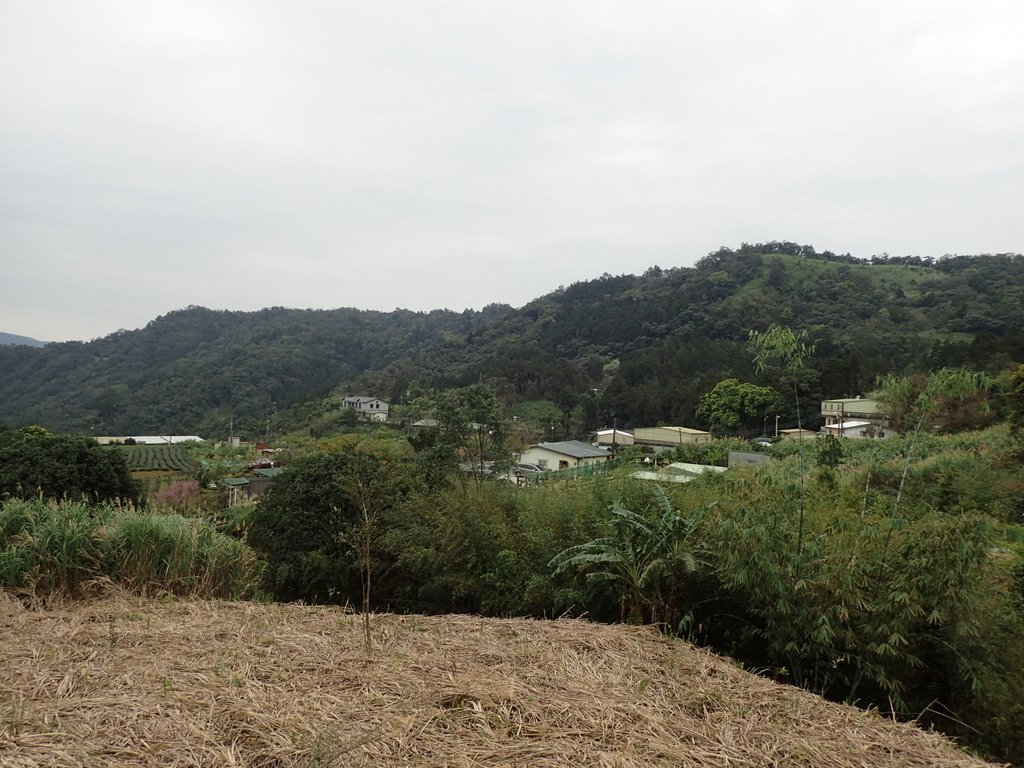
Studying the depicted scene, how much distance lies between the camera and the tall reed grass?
445 centimetres

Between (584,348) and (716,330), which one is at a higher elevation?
(716,330)

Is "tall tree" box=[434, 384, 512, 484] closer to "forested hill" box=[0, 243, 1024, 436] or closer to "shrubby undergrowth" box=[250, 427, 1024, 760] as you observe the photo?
"shrubby undergrowth" box=[250, 427, 1024, 760]

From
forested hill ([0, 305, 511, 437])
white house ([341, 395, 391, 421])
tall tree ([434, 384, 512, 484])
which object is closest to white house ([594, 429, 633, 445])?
white house ([341, 395, 391, 421])

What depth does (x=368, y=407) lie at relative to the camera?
55625 mm

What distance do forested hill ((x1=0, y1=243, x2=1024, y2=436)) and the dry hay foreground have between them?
28427 mm

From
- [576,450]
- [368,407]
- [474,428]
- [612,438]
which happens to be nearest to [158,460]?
[576,450]

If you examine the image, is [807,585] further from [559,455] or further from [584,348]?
[584,348]

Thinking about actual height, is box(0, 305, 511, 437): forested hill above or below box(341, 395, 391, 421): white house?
above

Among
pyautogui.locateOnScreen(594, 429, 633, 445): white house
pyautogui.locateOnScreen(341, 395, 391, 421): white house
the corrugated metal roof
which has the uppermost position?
pyautogui.locateOnScreen(341, 395, 391, 421): white house

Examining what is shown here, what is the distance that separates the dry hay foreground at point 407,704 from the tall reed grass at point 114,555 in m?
1.15

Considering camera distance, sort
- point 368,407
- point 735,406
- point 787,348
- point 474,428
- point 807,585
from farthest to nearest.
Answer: point 368,407
point 735,406
point 474,428
point 787,348
point 807,585

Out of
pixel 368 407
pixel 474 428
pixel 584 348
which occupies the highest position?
pixel 584 348

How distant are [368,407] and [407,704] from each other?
54888 millimetres

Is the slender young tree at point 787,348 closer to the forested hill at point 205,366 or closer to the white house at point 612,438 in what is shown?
the white house at point 612,438
